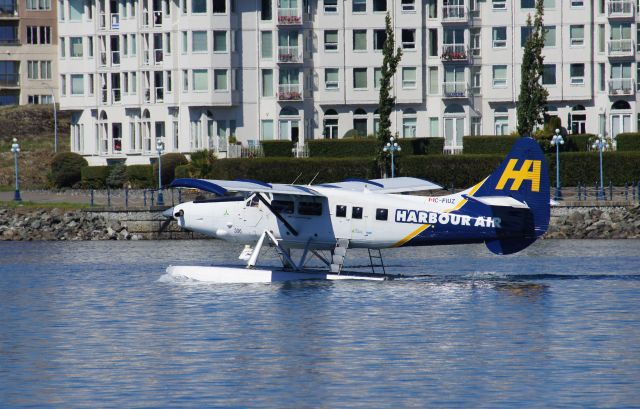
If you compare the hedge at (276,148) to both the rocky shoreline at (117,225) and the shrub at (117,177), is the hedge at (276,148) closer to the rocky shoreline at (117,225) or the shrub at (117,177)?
the shrub at (117,177)

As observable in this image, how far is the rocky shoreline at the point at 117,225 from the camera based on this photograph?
62.6 meters

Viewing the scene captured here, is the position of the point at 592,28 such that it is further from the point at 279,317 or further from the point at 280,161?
the point at 279,317

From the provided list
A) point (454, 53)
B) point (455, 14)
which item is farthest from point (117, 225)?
point (455, 14)

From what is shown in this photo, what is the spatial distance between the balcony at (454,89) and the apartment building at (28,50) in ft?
154

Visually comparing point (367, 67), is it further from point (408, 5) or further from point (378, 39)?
point (408, 5)

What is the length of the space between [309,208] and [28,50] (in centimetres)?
8981

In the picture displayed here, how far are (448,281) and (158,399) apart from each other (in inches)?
723

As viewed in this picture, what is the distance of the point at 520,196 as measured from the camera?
37812 mm

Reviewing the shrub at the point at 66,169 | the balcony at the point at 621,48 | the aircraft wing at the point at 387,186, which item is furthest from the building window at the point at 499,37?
the aircraft wing at the point at 387,186

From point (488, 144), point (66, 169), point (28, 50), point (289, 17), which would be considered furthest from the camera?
point (28, 50)

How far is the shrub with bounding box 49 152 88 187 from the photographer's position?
84250mm

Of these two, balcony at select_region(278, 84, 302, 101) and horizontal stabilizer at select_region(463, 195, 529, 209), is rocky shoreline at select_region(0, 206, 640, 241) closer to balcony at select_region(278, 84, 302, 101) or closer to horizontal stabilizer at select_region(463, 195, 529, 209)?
balcony at select_region(278, 84, 302, 101)

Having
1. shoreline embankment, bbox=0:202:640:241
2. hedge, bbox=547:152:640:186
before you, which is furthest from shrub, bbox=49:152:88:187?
hedge, bbox=547:152:640:186

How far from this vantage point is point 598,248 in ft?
181
